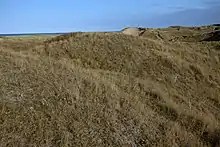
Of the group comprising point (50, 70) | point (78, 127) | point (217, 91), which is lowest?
point (217, 91)

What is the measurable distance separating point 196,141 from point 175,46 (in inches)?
655

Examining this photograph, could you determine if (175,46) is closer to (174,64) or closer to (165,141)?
(174,64)

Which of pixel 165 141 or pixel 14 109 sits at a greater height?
pixel 14 109

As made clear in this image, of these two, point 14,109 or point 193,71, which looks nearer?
point 14,109

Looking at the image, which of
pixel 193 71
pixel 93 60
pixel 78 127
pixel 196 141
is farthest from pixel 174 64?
pixel 78 127

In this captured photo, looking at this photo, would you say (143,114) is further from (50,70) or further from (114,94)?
(50,70)

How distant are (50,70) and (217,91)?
987cm

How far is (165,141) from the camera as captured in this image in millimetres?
9023

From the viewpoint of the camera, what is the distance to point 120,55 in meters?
20.2

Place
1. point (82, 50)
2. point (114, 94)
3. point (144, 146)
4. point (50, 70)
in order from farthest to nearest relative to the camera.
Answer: point (82, 50), point (50, 70), point (114, 94), point (144, 146)

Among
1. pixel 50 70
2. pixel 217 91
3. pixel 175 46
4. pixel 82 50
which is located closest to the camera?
pixel 50 70

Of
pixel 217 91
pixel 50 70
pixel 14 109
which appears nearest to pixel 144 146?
pixel 14 109

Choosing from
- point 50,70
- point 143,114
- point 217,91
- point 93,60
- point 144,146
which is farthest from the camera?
point 93,60

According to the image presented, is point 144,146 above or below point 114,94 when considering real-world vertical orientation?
below
